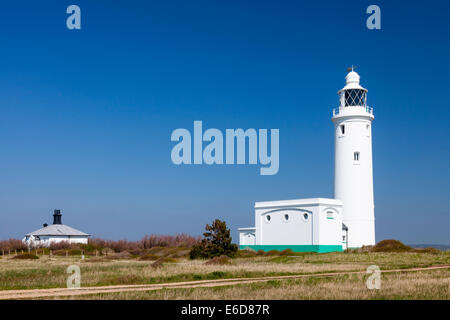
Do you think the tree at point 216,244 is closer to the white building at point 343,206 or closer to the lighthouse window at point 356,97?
the white building at point 343,206

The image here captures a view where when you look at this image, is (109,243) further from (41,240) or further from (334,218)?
(334,218)

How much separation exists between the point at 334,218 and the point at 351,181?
4.09 m

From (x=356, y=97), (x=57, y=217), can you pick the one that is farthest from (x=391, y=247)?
(x=57, y=217)

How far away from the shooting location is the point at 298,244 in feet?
166

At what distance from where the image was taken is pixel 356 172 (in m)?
51.3

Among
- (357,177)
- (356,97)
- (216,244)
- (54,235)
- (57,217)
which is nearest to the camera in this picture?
(216,244)

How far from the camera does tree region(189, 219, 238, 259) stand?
39844mm

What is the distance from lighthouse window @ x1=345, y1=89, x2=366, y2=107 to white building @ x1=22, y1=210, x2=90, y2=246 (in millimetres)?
39101

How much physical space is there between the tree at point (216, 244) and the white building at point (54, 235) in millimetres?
32565

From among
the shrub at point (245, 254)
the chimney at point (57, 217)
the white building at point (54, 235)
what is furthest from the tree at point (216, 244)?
the chimney at point (57, 217)

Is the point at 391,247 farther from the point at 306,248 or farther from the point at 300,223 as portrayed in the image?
the point at 300,223

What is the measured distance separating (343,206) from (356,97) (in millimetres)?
10916
